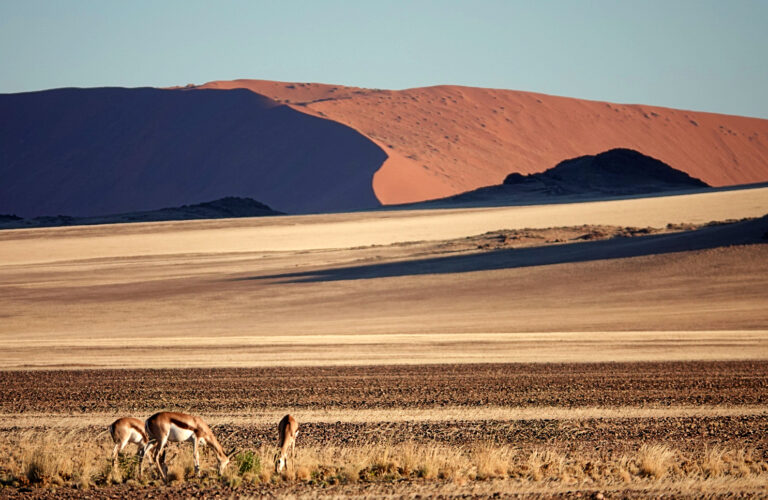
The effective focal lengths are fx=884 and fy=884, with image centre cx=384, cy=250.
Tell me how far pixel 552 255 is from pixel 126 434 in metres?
33.7

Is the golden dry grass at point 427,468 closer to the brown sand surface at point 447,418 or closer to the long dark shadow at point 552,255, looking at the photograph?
the brown sand surface at point 447,418

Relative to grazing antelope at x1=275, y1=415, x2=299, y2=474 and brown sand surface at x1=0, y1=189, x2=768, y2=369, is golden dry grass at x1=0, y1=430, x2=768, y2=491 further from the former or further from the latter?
brown sand surface at x1=0, y1=189, x2=768, y2=369

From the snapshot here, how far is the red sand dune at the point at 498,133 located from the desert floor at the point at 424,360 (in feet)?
225

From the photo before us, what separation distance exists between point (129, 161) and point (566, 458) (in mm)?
135882

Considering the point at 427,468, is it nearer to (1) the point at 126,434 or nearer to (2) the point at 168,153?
(1) the point at 126,434

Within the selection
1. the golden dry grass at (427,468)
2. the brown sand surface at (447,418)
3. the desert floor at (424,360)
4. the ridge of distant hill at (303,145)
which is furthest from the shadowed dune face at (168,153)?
the golden dry grass at (427,468)

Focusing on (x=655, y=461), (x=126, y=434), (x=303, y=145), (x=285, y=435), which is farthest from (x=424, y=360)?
(x=303, y=145)

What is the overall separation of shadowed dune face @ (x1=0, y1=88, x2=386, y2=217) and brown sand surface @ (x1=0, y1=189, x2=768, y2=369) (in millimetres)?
57987

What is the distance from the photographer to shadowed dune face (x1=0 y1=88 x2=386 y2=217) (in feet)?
389

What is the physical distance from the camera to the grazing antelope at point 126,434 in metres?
8.38

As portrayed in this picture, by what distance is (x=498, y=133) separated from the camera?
153m

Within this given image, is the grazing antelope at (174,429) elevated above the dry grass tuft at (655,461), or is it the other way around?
the grazing antelope at (174,429)

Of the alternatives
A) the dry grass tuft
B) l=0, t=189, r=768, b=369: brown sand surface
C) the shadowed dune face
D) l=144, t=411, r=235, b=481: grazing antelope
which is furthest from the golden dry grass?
the shadowed dune face

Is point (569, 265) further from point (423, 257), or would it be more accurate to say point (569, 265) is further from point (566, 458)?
point (566, 458)
